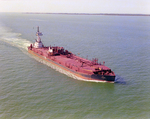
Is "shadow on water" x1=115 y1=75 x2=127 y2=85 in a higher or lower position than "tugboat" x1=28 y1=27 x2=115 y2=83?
lower

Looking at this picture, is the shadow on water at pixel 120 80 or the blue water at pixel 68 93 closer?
the blue water at pixel 68 93

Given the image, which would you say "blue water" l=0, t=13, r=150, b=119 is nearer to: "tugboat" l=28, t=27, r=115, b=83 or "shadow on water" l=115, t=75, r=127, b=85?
"shadow on water" l=115, t=75, r=127, b=85

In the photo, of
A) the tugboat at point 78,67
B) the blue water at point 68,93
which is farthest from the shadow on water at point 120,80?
the tugboat at point 78,67

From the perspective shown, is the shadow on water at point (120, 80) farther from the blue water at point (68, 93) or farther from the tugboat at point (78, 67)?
the tugboat at point (78, 67)

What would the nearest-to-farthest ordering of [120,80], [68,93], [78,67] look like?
[68,93] → [120,80] → [78,67]

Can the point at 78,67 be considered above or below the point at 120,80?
above

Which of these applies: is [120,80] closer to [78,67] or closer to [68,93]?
[78,67]

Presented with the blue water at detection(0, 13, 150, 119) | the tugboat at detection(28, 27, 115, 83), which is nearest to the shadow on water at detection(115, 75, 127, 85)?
the blue water at detection(0, 13, 150, 119)

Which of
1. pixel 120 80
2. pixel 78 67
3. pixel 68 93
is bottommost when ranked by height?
pixel 68 93

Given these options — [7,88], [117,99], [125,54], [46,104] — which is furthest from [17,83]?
[125,54]

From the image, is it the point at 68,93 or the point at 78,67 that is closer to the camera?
the point at 68,93

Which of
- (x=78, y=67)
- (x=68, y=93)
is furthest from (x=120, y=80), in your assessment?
(x=68, y=93)
